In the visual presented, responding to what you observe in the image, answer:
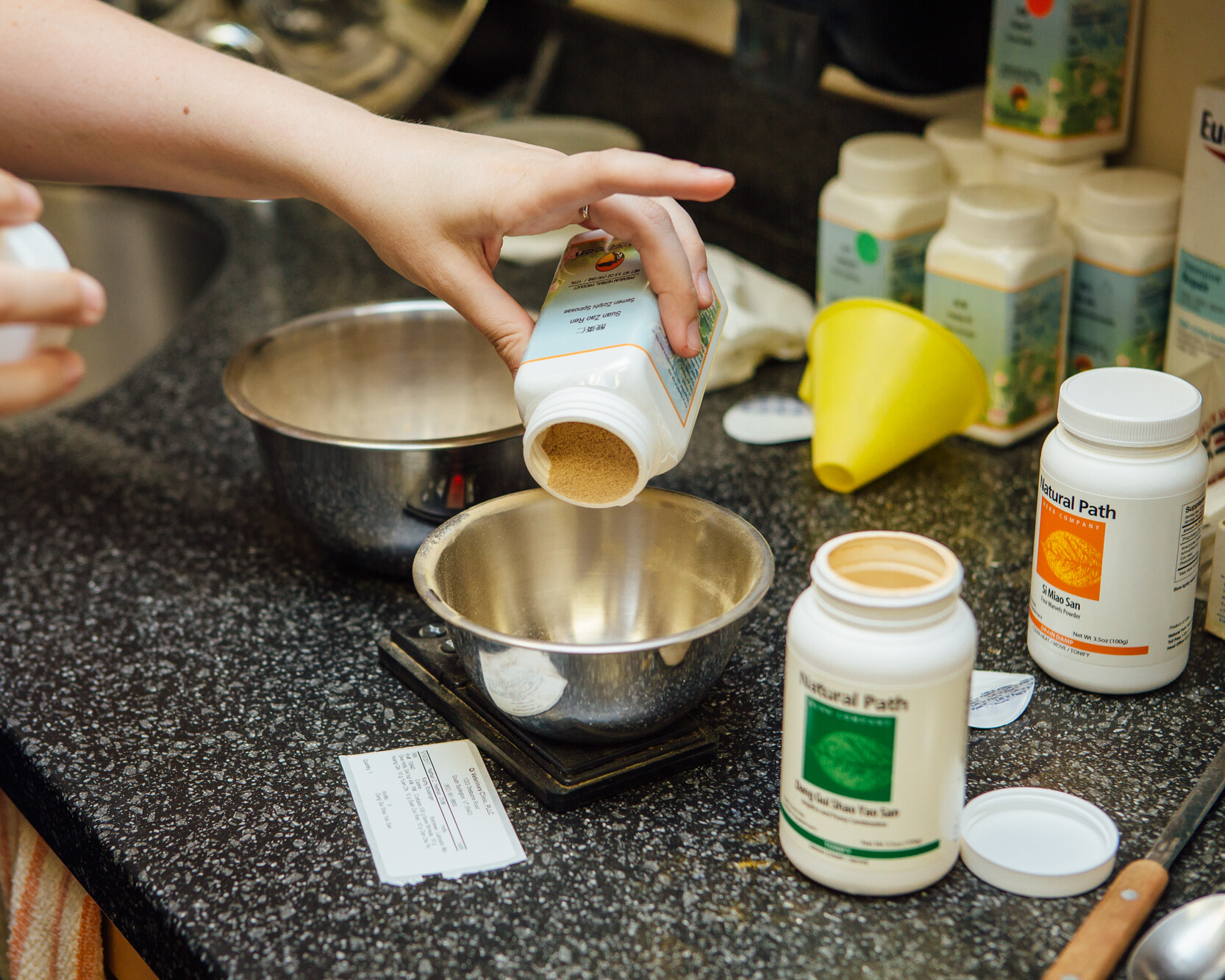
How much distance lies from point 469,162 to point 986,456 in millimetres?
519

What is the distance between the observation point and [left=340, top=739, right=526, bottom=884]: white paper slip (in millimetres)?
637

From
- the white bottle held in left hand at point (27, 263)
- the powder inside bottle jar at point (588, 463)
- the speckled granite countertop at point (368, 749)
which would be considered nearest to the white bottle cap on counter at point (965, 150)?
the speckled granite countertop at point (368, 749)

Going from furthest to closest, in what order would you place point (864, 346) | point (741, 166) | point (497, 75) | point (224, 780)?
1. point (497, 75)
2. point (741, 166)
3. point (864, 346)
4. point (224, 780)

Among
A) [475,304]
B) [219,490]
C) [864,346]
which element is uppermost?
[475,304]

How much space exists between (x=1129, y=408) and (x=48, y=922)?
72cm

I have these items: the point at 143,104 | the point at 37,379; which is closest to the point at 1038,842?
the point at 37,379

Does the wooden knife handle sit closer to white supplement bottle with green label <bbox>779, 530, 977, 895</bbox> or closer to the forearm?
white supplement bottle with green label <bbox>779, 530, 977, 895</bbox>

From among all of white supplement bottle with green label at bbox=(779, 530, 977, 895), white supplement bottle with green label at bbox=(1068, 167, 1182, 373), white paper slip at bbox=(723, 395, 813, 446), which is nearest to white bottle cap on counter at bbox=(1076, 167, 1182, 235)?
white supplement bottle with green label at bbox=(1068, 167, 1182, 373)

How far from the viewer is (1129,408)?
2.20 feet

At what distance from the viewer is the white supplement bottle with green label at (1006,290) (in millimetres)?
943

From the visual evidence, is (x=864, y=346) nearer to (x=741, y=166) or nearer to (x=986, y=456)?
(x=986, y=456)

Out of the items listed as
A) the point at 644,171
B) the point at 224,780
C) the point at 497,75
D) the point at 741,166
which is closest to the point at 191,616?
the point at 224,780

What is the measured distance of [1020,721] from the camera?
725mm

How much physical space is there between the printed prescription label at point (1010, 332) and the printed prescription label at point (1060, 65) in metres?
0.13
